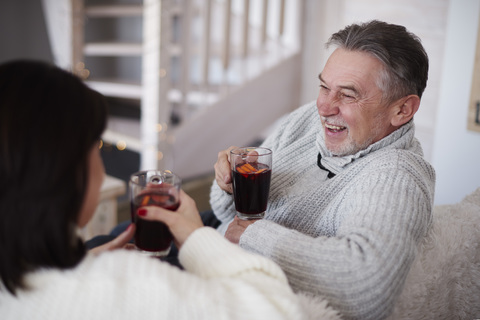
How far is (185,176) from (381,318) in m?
2.59

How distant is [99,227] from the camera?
2176mm

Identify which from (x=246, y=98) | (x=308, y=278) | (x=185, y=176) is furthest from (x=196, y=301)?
(x=246, y=98)

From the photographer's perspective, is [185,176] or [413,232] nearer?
[413,232]

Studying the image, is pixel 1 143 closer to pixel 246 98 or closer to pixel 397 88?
pixel 397 88

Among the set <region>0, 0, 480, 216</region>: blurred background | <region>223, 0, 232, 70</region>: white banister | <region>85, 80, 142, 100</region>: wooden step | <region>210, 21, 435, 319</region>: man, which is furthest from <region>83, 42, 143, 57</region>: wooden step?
<region>210, 21, 435, 319</region>: man

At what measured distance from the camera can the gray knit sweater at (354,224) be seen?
95cm

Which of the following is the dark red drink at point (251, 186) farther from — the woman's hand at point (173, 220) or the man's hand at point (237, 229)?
the woman's hand at point (173, 220)

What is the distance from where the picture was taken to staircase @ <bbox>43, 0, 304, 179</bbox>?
3.00 m

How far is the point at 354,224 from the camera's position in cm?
103

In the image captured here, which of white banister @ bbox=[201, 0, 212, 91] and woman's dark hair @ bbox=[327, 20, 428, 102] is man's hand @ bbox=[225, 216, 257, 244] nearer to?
woman's dark hair @ bbox=[327, 20, 428, 102]

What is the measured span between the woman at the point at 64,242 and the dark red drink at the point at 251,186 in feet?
1.35

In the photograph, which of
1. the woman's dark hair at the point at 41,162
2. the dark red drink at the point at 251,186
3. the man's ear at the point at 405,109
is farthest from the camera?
the man's ear at the point at 405,109

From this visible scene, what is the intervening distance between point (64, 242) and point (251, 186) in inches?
22.3

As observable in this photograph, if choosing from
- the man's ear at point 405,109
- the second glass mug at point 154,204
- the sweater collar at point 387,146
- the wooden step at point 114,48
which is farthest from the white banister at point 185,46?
the second glass mug at point 154,204
